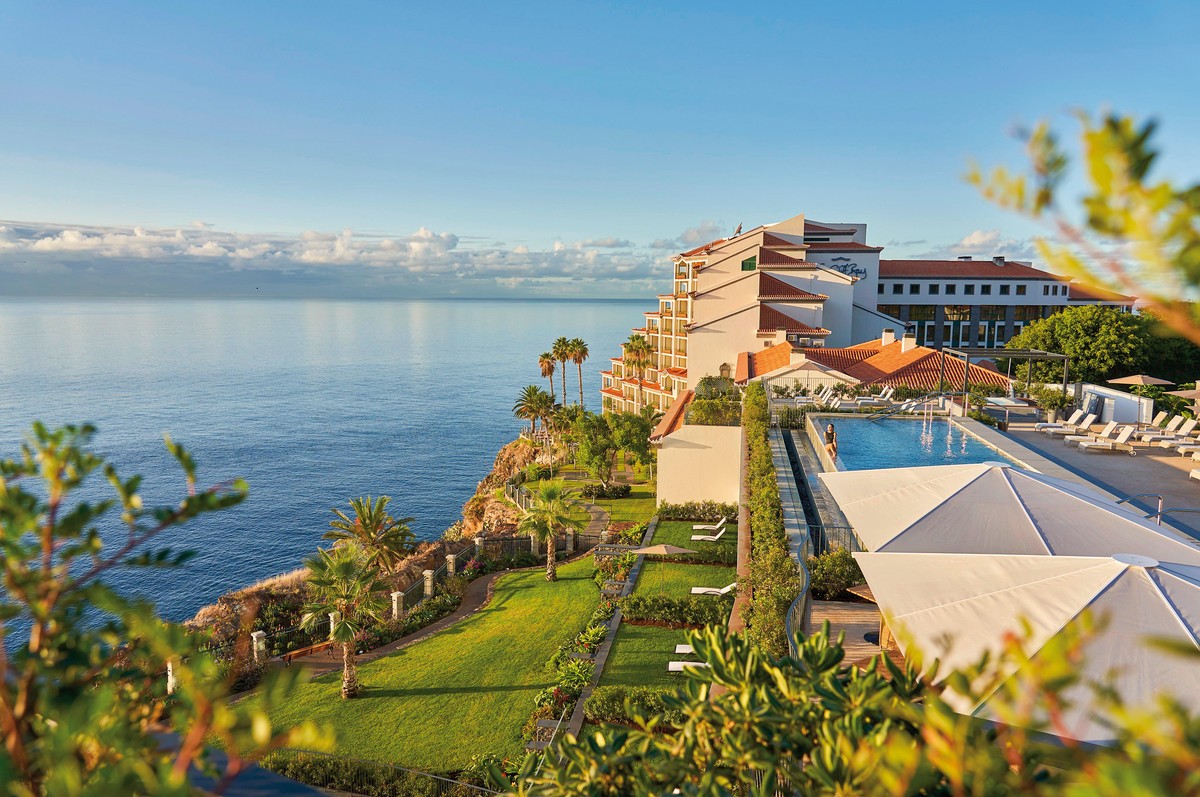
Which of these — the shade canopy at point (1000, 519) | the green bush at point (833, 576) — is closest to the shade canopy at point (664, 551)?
A: the green bush at point (833, 576)

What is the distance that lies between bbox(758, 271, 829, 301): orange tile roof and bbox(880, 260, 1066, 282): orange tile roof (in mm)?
26094

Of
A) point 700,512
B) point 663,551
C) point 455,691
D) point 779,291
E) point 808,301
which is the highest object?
point 779,291

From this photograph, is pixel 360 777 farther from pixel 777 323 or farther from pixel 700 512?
pixel 777 323

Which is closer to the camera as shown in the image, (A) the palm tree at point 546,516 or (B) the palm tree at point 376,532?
(B) the palm tree at point 376,532

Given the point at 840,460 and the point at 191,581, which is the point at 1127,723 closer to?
the point at 840,460

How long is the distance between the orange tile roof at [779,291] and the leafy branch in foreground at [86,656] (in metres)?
56.1

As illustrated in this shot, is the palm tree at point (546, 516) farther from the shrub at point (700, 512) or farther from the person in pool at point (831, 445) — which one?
the person in pool at point (831, 445)

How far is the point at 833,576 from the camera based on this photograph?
11828 millimetres

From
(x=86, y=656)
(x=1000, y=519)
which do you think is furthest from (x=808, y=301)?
(x=86, y=656)

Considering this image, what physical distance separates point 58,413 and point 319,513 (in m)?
56.7

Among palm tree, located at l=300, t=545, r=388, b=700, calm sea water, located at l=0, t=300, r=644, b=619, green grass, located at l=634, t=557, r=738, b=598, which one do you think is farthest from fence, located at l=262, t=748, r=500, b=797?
calm sea water, located at l=0, t=300, r=644, b=619

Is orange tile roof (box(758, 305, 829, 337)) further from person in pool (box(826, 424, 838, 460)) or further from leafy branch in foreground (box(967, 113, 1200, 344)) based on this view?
leafy branch in foreground (box(967, 113, 1200, 344))

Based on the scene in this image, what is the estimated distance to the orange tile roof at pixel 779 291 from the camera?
186 ft

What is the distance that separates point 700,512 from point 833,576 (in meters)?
19.2
